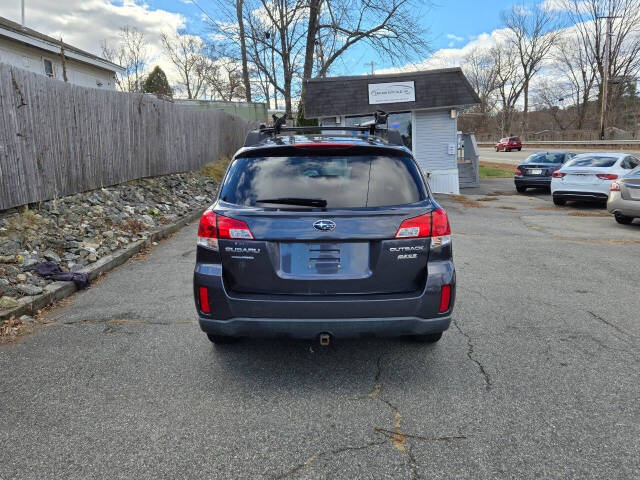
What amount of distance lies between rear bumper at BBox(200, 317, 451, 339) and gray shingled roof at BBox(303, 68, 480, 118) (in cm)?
1441

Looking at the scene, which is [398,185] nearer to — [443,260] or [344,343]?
[443,260]

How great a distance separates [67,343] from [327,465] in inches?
110

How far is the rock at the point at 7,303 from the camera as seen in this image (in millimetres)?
4734

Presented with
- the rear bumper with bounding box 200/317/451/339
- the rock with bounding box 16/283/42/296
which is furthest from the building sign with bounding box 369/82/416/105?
Answer: the rear bumper with bounding box 200/317/451/339

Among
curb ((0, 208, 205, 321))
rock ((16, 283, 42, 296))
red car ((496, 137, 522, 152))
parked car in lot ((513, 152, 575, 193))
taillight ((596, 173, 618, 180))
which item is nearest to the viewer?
curb ((0, 208, 205, 321))

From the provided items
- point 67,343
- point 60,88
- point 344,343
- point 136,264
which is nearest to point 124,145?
point 60,88

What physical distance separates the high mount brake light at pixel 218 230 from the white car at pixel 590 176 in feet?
41.2

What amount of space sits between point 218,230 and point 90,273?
3.64 metres

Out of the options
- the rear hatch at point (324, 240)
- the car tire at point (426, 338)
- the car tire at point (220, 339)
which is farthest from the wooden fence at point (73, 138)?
the car tire at point (426, 338)

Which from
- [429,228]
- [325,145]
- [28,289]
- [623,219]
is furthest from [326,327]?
[623,219]

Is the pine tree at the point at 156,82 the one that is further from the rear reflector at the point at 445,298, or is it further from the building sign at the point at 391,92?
the rear reflector at the point at 445,298

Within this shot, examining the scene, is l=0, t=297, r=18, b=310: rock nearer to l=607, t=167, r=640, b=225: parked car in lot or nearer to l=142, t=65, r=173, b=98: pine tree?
l=607, t=167, r=640, b=225: parked car in lot

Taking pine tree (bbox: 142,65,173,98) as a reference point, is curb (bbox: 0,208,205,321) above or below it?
below

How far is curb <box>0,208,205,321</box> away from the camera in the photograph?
4.87m
